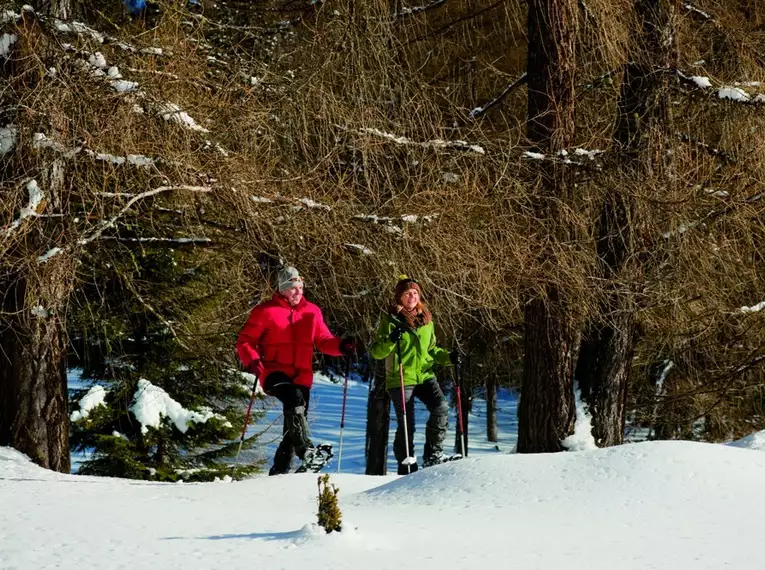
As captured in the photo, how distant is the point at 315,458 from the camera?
6.86 m

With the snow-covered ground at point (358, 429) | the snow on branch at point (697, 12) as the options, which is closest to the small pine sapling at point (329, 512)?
the snow on branch at point (697, 12)

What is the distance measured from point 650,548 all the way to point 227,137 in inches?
175

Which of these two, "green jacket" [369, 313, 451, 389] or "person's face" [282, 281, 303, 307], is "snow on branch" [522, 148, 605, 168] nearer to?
"green jacket" [369, 313, 451, 389]

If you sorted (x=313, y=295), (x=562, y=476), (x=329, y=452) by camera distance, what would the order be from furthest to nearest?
(x=313, y=295) < (x=329, y=452) < (x=562, y=476)

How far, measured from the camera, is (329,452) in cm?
690

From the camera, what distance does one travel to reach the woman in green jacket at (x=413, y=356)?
754 centimetres

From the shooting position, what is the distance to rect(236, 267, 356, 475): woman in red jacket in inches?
272

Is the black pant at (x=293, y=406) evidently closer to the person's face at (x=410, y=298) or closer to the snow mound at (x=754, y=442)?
the person's face at (x=410, y=298)

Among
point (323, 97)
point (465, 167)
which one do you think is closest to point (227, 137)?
point (323, 97)

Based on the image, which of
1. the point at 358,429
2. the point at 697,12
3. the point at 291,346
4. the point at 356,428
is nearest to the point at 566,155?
the point at 697,12

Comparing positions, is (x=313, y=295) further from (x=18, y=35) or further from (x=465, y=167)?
(x=18, y=35)

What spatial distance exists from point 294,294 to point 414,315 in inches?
42.2

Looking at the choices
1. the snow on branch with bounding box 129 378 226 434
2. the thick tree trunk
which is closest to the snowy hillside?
the thick tree trunk

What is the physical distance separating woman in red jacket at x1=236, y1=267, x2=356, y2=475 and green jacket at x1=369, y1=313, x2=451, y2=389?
2.27 ft
